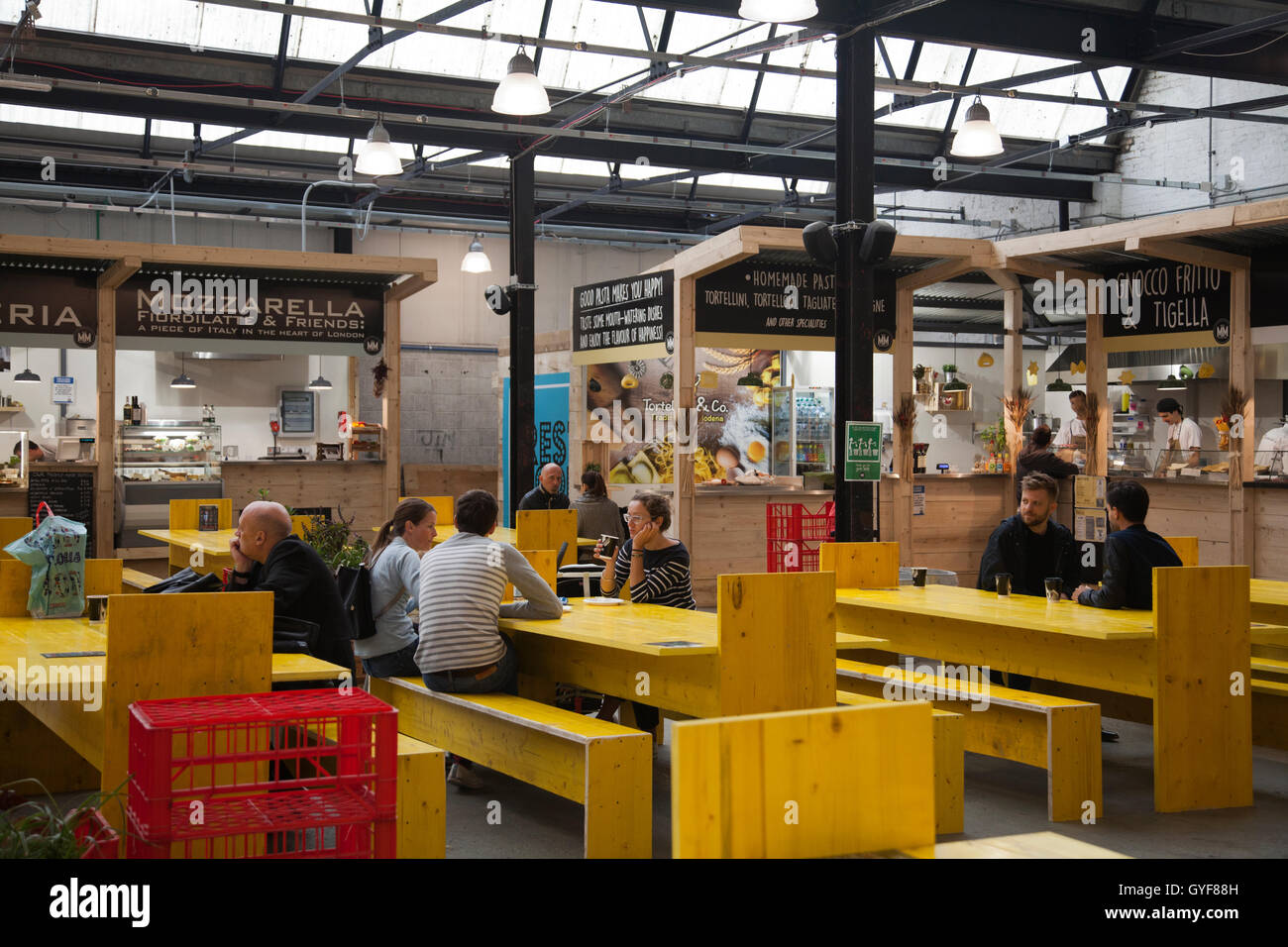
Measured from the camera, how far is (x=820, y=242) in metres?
8.45

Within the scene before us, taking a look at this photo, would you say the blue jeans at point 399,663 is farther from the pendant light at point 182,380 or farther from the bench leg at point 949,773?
the pendant light at point 182,380

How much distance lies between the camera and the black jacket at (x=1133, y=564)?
592cm

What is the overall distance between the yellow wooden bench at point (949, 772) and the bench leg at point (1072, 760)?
44cm

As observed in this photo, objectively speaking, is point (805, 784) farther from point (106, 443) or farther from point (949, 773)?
point (106, 443)

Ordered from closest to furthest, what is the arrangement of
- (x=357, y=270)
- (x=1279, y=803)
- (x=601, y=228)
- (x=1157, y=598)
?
(x=1157, y=598) < (x=1279, y=803) < (x=357, y=270) < (x=601, y=228)

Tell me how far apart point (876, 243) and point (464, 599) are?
4.21 metres

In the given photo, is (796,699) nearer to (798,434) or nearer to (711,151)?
(711,151)

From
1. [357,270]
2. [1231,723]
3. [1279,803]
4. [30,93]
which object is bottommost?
[1279,803]

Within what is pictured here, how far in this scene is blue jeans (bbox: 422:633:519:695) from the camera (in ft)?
18.1

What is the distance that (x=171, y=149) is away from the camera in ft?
47.8

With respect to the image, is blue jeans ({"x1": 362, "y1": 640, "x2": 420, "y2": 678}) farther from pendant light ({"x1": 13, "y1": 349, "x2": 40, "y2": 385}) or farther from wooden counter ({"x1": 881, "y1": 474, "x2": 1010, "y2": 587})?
pendant light ({"x1": 13, "y1": 349, "x2": 40, "y2": 385})

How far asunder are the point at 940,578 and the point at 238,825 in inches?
227

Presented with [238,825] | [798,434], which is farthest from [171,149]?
[238,825]

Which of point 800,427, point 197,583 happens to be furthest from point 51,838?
point 800,427
